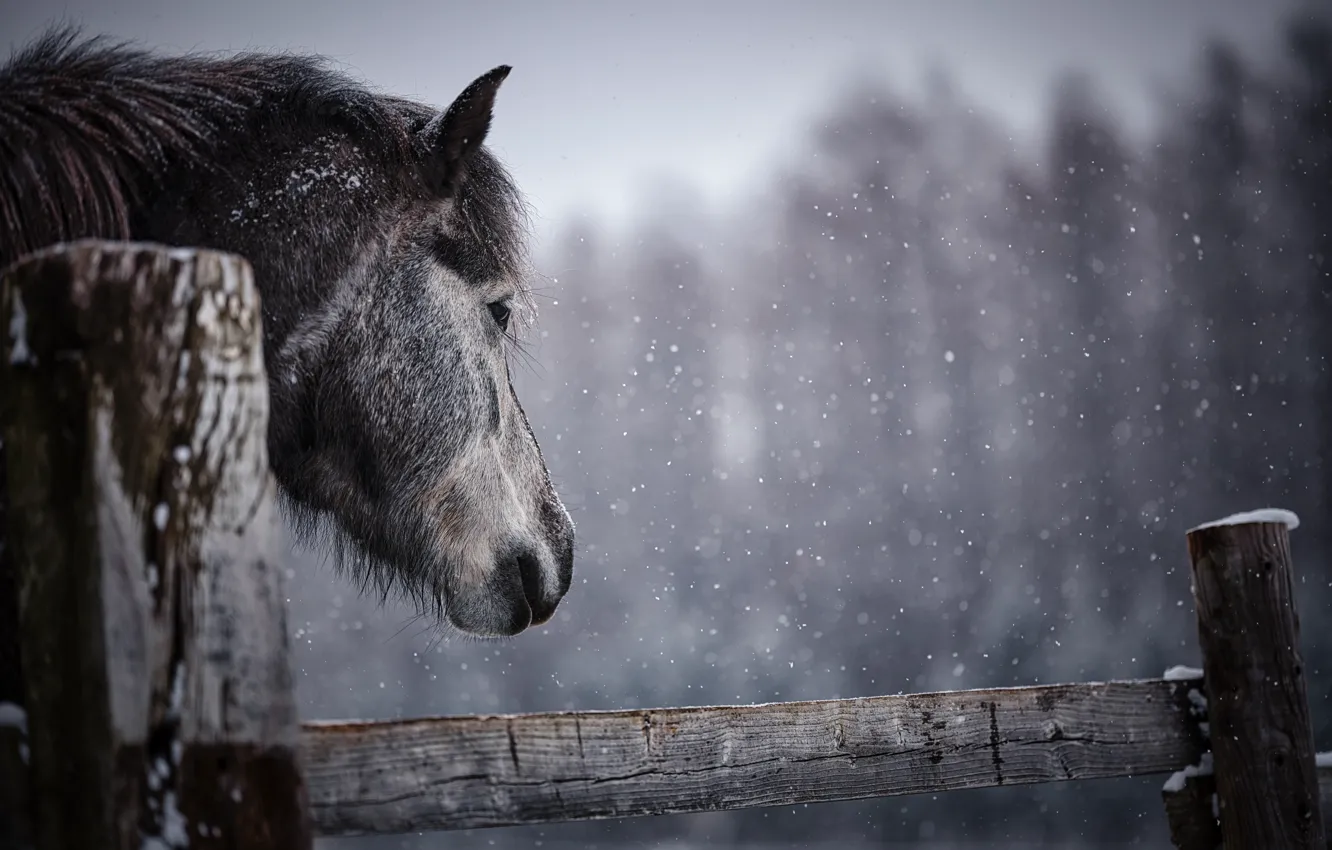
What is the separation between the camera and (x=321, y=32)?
20750 millimetres

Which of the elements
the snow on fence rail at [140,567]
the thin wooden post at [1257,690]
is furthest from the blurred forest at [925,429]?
the snow on fence rail at [140,567]

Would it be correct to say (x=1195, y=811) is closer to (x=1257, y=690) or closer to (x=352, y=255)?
(x=1257, y=690)

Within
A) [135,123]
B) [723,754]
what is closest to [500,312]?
[135,123]

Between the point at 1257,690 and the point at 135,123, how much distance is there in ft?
7.22

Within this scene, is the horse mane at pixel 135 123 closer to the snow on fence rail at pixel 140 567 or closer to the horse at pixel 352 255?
the horse at pixel 352 255

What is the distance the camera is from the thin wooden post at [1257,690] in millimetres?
1647

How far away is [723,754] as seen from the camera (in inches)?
53.2

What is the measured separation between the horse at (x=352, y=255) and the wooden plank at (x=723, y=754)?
703 mm

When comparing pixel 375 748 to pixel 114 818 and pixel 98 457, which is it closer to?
pixel 114 818

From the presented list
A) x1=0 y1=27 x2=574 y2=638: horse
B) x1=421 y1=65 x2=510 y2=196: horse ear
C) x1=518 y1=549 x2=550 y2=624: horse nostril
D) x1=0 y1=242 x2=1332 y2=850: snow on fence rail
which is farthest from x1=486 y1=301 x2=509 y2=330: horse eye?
x1=0 y1=242 x2=1332 y2=850: snow on fence rail

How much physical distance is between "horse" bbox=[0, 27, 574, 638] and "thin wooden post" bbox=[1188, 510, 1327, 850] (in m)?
1.28

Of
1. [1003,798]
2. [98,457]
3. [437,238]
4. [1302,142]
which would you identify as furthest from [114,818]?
[1003,798]

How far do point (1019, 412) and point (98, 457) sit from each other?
66.2ft

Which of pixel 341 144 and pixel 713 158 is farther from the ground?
pixel 713 158
